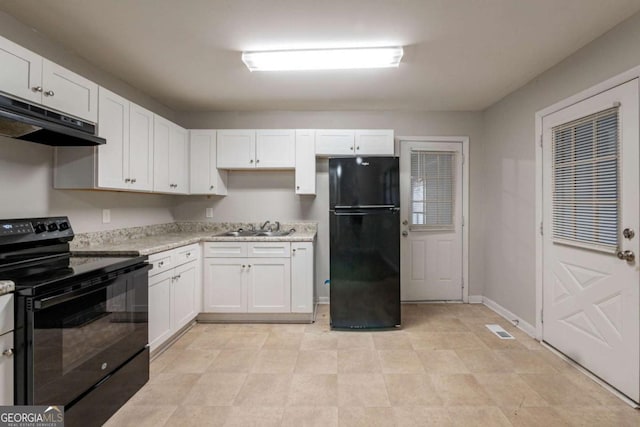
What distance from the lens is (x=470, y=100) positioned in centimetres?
341

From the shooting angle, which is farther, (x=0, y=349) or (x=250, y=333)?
(x=250, y=333)

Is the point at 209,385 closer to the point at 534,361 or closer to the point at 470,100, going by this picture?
the point at 534,361

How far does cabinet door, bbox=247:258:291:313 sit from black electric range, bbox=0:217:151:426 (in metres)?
1.19

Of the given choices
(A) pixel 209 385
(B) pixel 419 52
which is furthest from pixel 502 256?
(A) pixel 209 385

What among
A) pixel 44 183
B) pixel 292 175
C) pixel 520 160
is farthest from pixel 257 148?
pixel 520 160

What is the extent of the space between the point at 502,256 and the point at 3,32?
4.59 m

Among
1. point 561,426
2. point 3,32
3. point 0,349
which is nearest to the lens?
point 0,349

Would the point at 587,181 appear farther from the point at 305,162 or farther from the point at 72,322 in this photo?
the point at 72,322

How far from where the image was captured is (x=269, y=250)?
315 cm

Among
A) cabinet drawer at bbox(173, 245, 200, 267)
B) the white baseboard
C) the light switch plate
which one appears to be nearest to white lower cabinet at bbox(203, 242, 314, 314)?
cabinet drawer at bbox(173, 245, 200, 267)

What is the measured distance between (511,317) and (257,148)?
3.33 m

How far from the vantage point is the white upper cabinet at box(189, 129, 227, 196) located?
3.48m

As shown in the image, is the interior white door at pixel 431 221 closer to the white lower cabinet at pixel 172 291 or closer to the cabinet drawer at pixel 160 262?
the white lower cabinet at pixel 172 291

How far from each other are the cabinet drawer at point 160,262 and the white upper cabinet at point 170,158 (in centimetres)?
72
